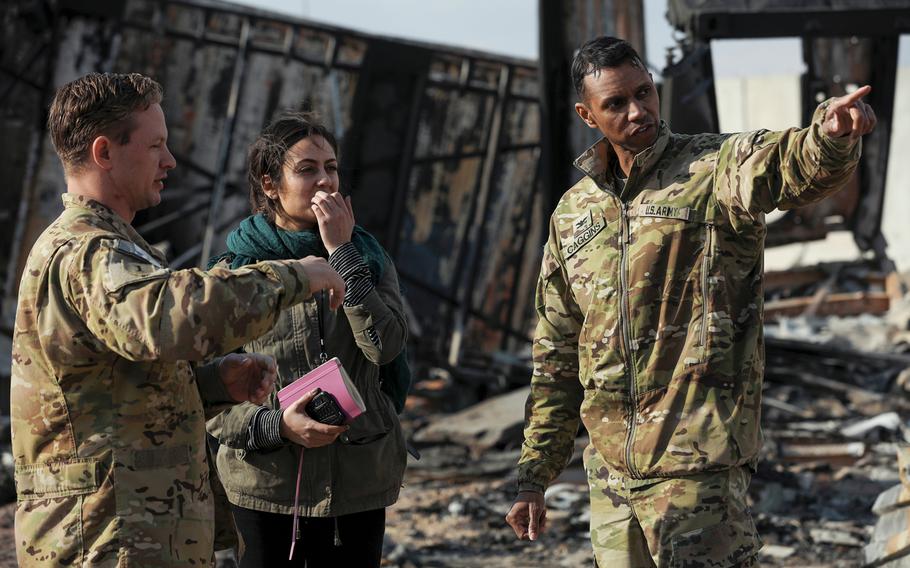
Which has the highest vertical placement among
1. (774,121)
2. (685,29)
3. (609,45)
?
(774,121)

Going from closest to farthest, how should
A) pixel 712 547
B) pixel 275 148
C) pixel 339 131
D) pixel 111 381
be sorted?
pixel 111 381 → pixel 712 547 → pixel 275 148 → pixel 339 131

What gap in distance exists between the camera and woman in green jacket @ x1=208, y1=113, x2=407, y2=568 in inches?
119

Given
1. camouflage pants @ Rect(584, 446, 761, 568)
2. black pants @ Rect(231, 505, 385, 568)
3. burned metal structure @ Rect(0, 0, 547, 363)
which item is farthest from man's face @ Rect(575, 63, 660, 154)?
burned metal structure @ Rect(0, 0, 547, 363)

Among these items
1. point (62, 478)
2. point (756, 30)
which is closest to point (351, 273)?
point (62, 478)

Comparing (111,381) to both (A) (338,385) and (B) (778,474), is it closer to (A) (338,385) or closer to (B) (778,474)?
(A) (338,385)

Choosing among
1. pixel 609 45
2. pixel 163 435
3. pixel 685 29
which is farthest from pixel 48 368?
pixel 685 29

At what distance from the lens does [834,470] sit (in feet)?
25.5

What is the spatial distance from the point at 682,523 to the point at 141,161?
149cm

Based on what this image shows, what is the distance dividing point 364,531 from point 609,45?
145cm

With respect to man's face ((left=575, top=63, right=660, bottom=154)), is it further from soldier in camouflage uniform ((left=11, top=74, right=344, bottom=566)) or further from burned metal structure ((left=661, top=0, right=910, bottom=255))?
burned metal structure ((left=661, top=0, right=910, bottom=255))

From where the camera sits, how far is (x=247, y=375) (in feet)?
8.55

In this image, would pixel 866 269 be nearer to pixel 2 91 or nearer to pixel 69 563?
pixel 2 91

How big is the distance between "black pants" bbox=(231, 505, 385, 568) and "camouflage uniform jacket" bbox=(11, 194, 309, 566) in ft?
2.32

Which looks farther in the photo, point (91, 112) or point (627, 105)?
point (627, 105)
